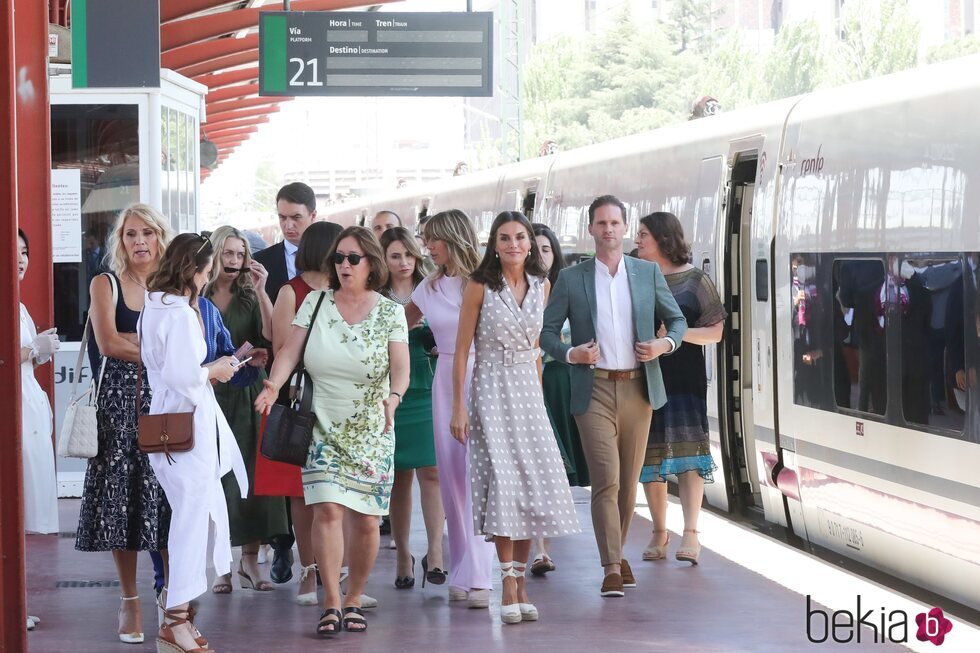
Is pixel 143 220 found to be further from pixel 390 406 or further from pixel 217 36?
pixel 217 36

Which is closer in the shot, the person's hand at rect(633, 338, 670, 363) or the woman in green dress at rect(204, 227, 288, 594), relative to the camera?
the person's hand at rect(633, 338, 670, 363)

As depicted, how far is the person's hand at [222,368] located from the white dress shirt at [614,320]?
6.44ft

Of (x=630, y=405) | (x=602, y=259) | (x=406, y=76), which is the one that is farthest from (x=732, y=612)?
(x=406, y=76)

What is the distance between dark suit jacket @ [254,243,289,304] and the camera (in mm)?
8023

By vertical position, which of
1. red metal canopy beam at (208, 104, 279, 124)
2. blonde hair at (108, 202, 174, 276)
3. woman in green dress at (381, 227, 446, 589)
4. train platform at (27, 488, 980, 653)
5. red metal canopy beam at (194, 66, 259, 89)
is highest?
red metal canopy beam at (208, 104, 279, 124)

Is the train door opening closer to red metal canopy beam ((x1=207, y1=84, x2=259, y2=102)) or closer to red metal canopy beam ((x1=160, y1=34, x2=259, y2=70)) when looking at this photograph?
red metal canopy beam ((x1=160, y1=34, x2=259, y2=70))

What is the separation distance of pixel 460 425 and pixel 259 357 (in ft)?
3.47

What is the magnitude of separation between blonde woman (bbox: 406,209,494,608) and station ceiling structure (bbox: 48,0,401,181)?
6.18m

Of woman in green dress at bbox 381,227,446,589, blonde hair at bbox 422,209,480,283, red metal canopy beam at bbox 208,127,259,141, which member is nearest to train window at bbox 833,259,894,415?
blonde hair at bbox 422,209,480,283

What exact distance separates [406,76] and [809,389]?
7.02 m

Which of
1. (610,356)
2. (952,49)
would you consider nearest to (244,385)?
(610,356)

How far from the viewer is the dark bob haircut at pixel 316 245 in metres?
6.93

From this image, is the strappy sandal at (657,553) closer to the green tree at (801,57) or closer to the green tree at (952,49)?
the green tree at (801,57)

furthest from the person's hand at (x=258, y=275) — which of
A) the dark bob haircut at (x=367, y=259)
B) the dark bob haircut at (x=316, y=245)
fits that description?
the dark bob haircut at (x=367, y=259)
